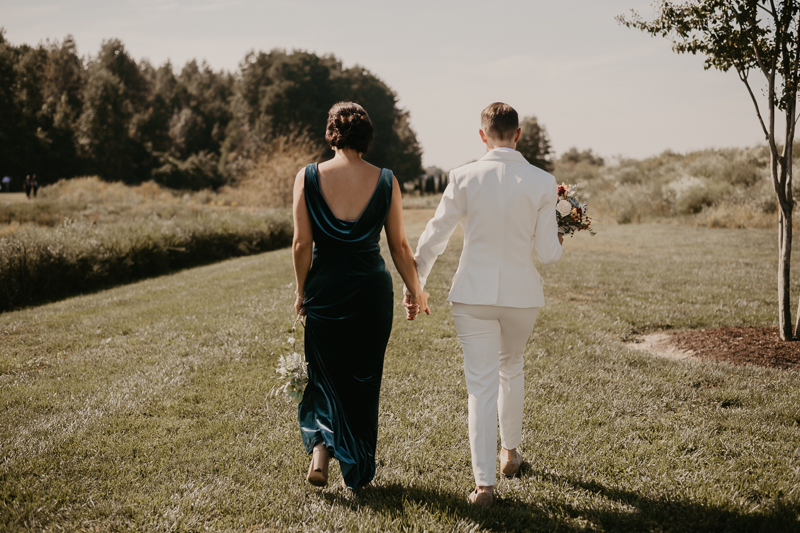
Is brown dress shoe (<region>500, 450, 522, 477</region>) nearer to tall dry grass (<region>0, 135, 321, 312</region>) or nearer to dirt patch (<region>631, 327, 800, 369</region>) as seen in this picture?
dirt patch (<region>631, 327, 800, 369</region>)

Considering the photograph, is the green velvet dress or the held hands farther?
the held hands

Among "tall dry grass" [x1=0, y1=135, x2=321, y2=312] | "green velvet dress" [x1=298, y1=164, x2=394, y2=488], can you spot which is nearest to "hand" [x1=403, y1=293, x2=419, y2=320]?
"green velvet dress" [x1=298, y1=164, x2=394, y2=488]

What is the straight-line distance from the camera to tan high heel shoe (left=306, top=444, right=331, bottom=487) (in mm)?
2994

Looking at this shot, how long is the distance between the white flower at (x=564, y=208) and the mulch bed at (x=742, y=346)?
3.48 meters

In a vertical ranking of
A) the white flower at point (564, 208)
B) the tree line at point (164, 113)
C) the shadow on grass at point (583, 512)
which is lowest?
the shadow on grass at point (583, 512)

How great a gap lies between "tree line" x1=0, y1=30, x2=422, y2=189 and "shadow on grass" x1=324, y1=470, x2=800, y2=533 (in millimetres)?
35048

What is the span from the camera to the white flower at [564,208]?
129 inches

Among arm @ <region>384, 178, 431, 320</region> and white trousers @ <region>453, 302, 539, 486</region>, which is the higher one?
arm @ <region>384, 178, 431, 320</region>

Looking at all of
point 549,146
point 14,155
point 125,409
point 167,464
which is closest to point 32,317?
point 125,409

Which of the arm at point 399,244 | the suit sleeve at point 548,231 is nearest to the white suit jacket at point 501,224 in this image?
the suit sleeve at point 548,231

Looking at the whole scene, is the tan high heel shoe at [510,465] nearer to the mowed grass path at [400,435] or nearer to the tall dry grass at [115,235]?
the mowed grass path at [400,435]

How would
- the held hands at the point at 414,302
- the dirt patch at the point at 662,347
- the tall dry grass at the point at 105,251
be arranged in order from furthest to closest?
the tall dry grass at the point at 105,251, the dirt patch at the point at 662,347, the held hands at the point at 414,302

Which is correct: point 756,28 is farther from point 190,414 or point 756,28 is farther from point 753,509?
point 190,414

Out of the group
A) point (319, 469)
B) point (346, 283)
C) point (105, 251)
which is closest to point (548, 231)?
point (346, 283)
